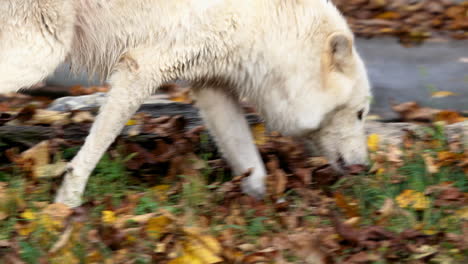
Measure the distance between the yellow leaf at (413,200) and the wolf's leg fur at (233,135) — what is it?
3.17 feet

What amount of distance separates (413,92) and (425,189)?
2.37 meters

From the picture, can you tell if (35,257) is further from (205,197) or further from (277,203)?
(277,203)

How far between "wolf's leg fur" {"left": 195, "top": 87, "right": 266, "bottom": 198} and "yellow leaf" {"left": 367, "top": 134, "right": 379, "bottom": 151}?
96 centimetres

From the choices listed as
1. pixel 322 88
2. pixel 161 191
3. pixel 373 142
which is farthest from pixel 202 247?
pixel 373 142

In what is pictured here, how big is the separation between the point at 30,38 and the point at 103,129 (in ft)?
2.38

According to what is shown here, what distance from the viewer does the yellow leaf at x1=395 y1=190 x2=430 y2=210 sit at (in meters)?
4.85

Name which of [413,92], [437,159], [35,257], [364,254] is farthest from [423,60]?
[35,257]

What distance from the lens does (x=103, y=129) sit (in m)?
4.76

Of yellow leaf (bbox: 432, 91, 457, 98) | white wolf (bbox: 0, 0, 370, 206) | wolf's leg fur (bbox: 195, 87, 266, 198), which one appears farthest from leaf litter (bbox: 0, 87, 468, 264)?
yellow leaf (bbox: 432, 91, 457, 98)

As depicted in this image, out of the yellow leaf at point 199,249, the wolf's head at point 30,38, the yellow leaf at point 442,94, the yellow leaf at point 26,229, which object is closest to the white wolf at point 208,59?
the wolf's head at point 30,38

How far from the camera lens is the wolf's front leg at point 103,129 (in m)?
4.75

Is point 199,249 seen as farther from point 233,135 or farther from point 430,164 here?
point 430,164

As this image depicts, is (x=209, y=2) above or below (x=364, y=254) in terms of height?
above

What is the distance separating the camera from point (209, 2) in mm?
4711
